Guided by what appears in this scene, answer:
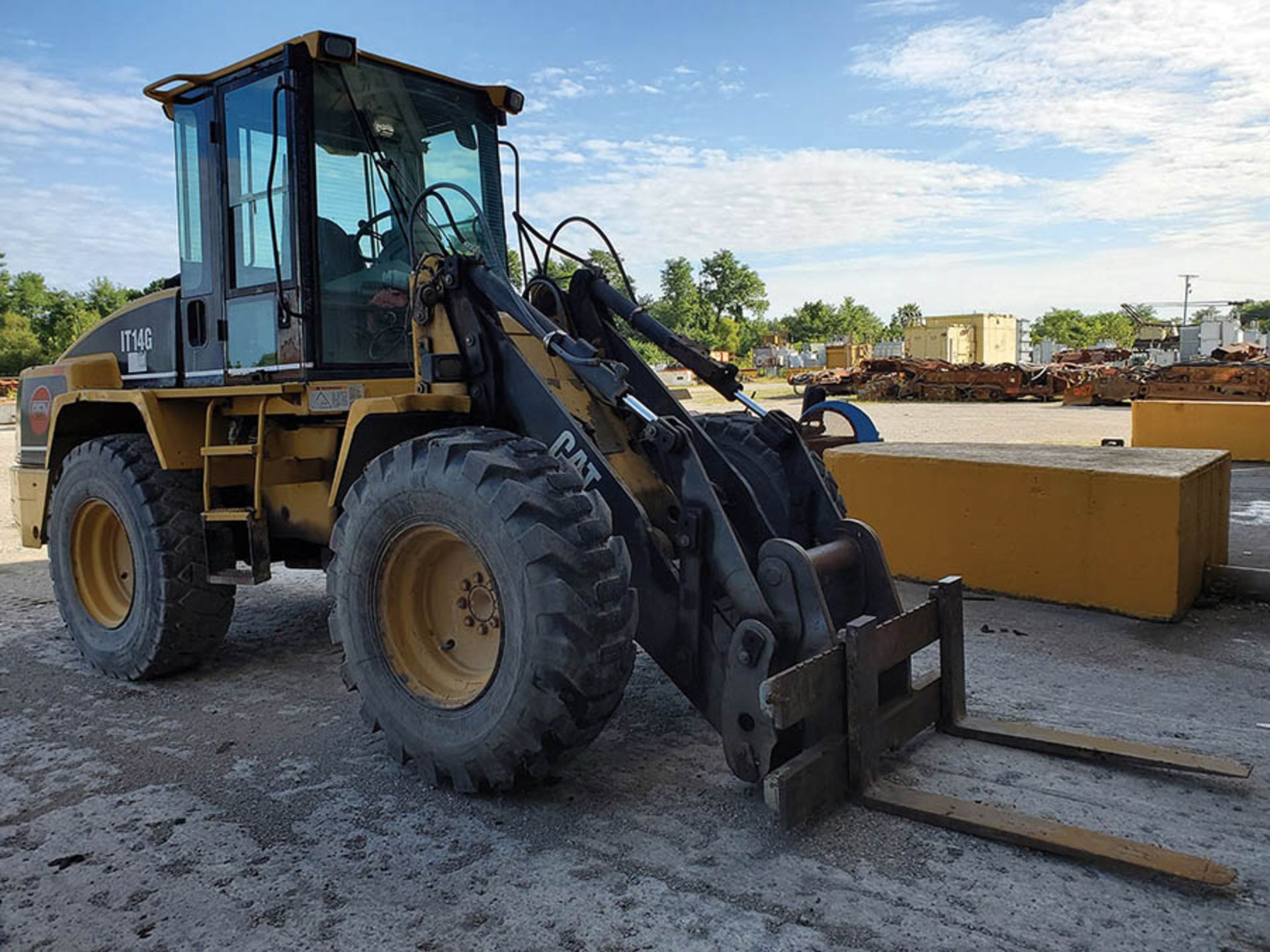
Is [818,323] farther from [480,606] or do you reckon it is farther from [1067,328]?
[480,606]

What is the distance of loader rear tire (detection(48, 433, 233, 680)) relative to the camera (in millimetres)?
5211

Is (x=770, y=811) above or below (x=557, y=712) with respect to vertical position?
below

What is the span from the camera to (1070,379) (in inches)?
1125

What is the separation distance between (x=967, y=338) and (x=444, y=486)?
48687 millimetres

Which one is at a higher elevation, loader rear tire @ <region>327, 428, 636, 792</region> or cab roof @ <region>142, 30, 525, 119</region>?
cab roof @ <region>142, 30, 525, 119</region>

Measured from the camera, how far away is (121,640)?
5.42 m

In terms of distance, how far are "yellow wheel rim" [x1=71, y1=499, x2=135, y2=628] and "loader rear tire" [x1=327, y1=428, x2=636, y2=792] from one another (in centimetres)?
239

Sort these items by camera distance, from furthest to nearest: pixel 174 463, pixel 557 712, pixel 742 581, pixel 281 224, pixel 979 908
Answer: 1. pixel 174 463
2. pixel 281 224
3. pixel 742 581
4. pixel 557 712
5. pixel 979 908

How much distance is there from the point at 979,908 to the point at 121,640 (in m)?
4.61

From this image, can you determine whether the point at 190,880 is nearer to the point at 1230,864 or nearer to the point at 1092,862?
the point at 1092,862

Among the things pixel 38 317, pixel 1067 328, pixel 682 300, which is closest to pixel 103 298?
pixel 38 317

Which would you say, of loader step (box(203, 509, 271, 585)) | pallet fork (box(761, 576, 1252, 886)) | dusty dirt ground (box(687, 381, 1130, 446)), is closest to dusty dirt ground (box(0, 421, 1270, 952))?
pallet fork (box(761, 576, 1252, 886))

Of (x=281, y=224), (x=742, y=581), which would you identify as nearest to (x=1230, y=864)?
(x=742, y=581)

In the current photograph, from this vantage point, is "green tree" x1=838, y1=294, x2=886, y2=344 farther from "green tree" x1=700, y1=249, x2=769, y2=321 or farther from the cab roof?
the cab roof
